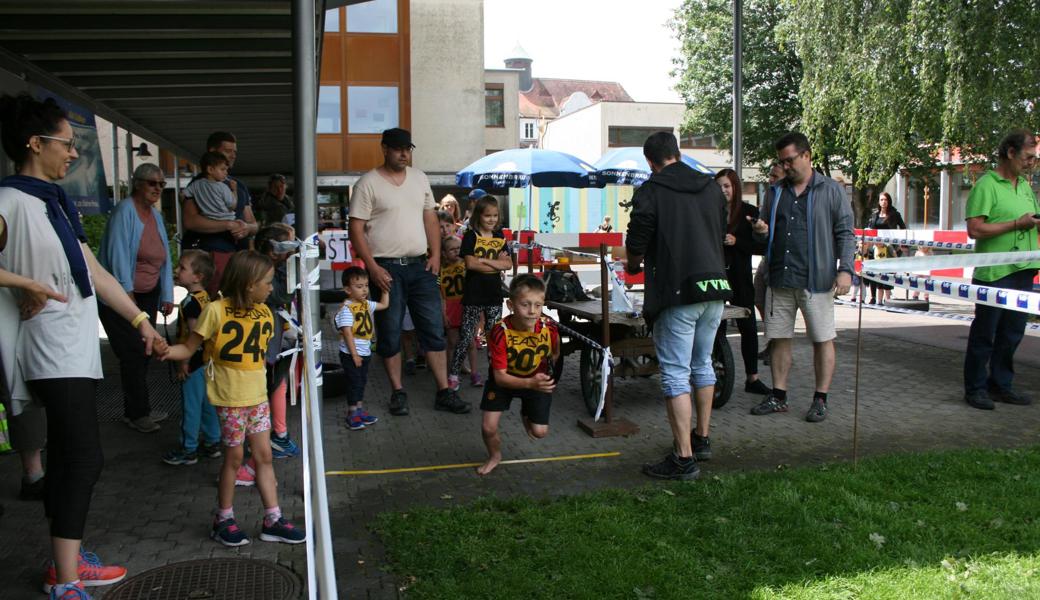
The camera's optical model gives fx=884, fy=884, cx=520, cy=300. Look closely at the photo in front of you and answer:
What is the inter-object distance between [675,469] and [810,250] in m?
2.16

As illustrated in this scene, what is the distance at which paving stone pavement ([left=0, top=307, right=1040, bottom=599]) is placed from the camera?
4129 mm

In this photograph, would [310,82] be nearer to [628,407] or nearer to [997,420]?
[628,407]

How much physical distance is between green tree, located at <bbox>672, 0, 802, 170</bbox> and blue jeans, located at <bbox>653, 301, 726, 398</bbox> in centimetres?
2707

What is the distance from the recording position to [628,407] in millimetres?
7008

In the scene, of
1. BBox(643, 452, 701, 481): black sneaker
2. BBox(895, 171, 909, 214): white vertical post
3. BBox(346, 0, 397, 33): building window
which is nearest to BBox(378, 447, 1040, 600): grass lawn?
BBox(643, 452, 701, 481): black sneaker

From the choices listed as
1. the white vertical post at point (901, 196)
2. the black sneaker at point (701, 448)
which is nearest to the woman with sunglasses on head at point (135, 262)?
the black sneaker at point (701, 448)

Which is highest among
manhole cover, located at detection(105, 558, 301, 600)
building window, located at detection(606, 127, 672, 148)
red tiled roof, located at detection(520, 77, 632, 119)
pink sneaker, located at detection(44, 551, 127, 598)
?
red tiled roof, located at detection(520, 77, 632, 119)

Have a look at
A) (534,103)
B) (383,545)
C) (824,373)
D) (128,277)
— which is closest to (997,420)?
(824,373)

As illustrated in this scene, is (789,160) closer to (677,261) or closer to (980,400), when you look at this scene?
(677,261)

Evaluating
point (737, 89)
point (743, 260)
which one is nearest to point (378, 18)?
point (737, 89)

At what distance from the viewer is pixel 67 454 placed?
3424 millimetres

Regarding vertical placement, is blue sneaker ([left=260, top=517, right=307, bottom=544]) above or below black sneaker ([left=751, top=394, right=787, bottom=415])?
below

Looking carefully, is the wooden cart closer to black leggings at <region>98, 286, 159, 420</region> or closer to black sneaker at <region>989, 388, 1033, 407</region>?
black sneaker at <region>989, 388, 1033, 407</region>

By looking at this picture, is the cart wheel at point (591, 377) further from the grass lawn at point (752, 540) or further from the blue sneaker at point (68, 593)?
the blue sneaker at point (68, 593)
